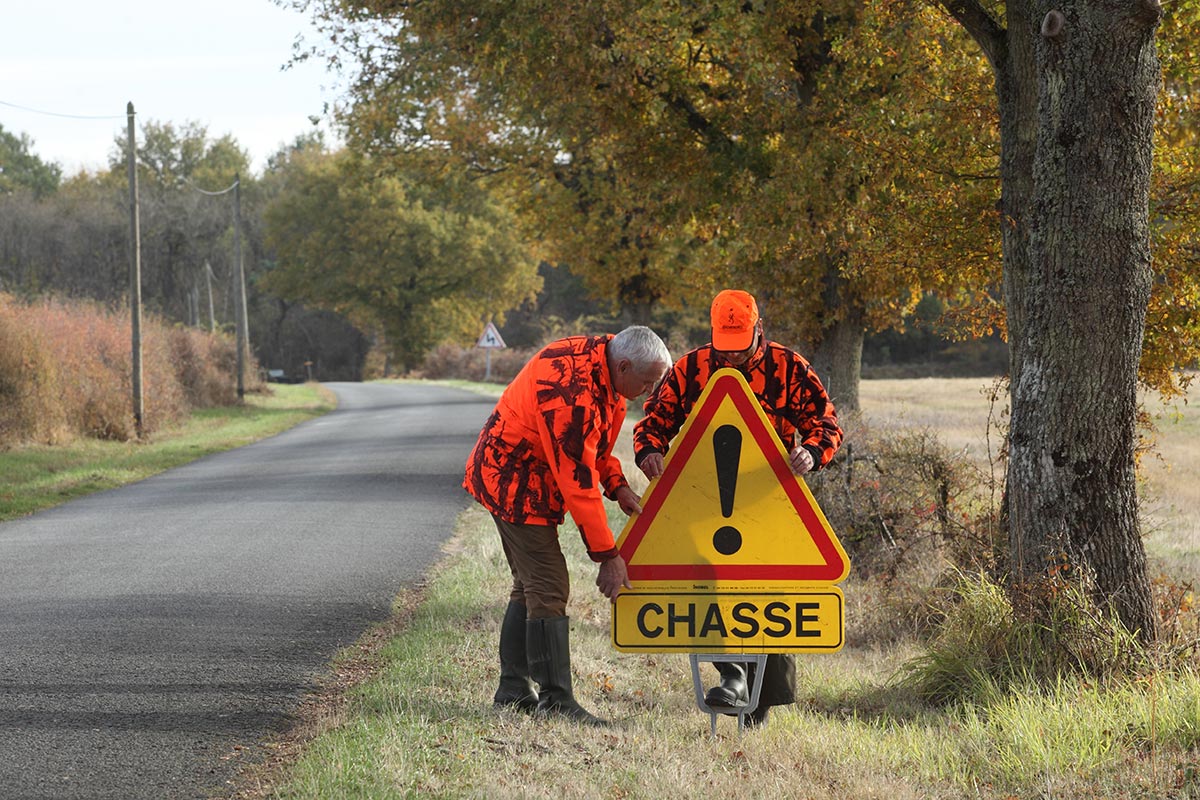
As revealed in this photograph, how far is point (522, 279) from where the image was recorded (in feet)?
223

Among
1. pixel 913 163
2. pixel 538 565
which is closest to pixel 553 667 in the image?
pixel 538 565

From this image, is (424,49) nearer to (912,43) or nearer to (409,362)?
(912,43)

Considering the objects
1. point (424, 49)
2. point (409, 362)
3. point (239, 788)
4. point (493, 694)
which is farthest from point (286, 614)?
point (409, 362)

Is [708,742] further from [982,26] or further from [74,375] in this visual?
[74,375]

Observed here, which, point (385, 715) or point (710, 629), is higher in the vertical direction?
point (710, 629)

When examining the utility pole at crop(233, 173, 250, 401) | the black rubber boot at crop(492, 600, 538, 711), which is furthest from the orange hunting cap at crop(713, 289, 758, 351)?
the utility pole at crop(233, 173, 250, 401)

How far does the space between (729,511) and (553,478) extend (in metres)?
0.79

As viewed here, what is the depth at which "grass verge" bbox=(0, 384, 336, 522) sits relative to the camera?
15406 millimetres

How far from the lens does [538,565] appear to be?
5.53 meters

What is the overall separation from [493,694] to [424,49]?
14168mm

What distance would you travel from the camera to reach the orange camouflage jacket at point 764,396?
5.56 m

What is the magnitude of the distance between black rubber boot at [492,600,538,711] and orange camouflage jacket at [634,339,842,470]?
0.91 meters

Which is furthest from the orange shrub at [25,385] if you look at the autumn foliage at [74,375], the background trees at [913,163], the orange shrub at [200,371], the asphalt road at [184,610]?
the orange shrub at [200,371]

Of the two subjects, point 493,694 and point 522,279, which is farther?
point 522,279
